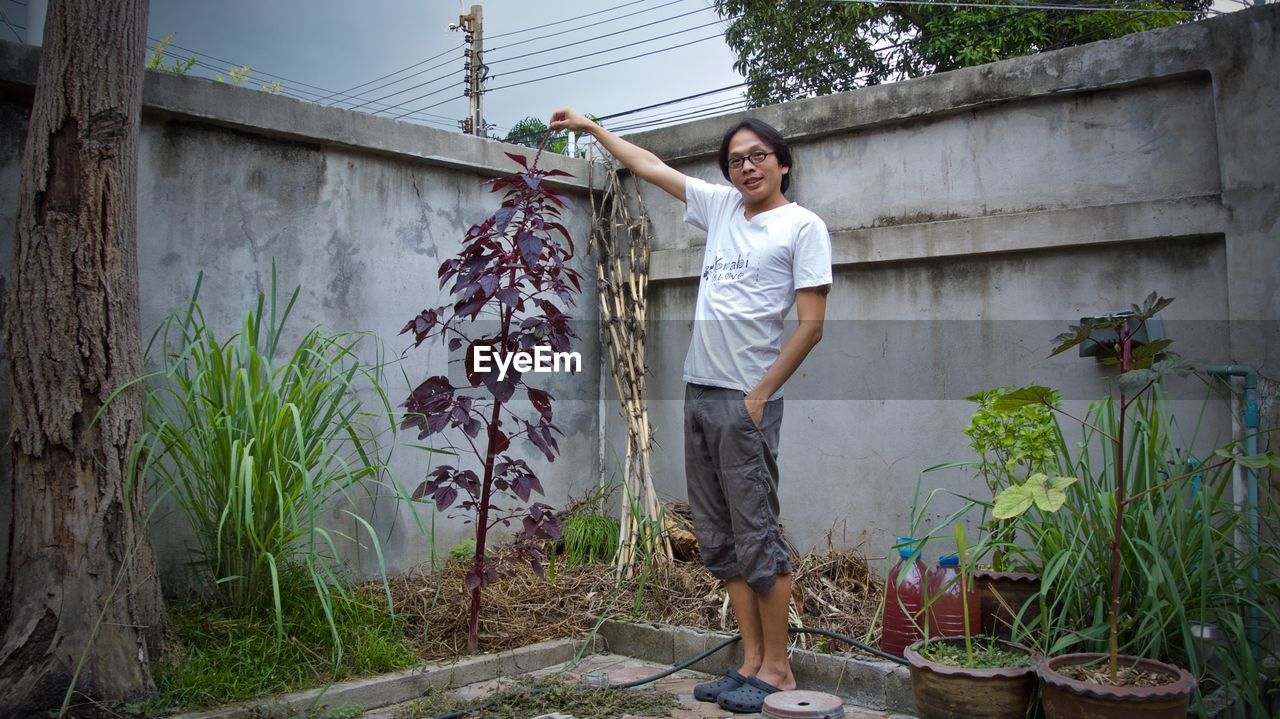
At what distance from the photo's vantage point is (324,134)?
3666 mm

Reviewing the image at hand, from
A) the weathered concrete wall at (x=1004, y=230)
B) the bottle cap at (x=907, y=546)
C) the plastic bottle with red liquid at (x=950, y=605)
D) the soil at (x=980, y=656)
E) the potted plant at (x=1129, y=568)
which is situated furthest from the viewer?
the weathered concrete wall at (x=1004, y=230)

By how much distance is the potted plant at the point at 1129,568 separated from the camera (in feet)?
6.93

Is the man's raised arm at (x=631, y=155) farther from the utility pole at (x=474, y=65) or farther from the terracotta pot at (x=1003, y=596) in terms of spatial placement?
the utility pole at (x=474, y=65)

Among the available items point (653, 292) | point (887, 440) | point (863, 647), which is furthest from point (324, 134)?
point (863, 647)

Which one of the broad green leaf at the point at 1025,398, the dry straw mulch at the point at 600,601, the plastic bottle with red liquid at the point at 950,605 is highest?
the broad green leaf at the point at 1025,398

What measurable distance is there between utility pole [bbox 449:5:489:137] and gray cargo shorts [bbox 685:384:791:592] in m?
14.1

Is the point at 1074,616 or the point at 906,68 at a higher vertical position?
the point at 906,68

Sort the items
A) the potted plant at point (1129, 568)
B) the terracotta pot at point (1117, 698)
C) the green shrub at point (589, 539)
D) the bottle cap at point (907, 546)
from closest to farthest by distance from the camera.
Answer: the terracotta pot at point (1117, 698) < the potted plant at point (1129, 568) < the bottle cap at point (907, 546) < the green shrub at point (589, 539)

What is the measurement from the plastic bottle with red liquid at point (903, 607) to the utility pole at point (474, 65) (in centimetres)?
1435

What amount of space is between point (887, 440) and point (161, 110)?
295 centimetres

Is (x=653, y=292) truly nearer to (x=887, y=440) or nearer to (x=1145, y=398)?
(x=887, y=440)

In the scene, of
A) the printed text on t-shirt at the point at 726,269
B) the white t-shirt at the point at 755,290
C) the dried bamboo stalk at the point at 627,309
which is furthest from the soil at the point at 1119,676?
the dried bamboo stalk at the point at 627,309

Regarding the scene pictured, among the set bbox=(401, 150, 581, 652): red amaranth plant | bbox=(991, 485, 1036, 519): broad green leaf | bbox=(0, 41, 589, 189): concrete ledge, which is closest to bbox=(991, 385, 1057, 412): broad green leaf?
bbox=(991, 485, 1036, 519): broad green leaf

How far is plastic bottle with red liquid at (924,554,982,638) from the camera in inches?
104
